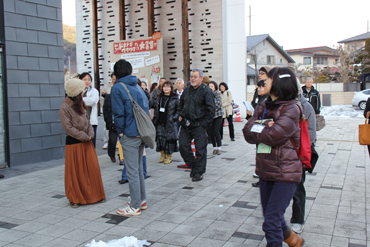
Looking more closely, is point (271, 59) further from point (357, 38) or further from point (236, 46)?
point (236, 46)

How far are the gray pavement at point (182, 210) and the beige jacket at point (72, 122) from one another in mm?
998

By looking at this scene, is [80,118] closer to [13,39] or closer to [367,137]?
[13,39]

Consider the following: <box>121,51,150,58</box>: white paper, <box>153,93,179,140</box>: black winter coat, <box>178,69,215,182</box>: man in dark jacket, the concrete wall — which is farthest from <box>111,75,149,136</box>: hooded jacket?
<box>121,51,150,58</box>: white paper

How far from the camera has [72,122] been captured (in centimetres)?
460

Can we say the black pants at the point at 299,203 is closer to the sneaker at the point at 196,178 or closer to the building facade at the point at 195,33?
the sneaker at the point at 196,178

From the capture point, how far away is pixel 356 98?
23.6 m

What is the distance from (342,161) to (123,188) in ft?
16.0

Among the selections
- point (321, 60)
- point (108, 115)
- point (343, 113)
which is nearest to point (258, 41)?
point (321, 60)

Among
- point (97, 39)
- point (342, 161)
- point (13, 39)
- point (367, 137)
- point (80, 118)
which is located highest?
point (97, 39)

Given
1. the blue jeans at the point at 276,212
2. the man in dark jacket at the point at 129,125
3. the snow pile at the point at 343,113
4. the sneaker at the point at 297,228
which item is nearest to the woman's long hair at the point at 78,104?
the man in dark jacket at the point at 129,125

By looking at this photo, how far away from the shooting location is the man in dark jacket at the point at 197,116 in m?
5.84

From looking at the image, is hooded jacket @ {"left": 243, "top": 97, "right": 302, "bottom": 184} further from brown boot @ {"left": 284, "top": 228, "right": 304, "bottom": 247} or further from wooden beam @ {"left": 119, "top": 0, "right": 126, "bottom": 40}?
wooden beam @ {"left": 119, "top": 0, "right": 126, "bottom": 40}

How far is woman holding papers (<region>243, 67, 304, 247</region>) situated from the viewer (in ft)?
8.85

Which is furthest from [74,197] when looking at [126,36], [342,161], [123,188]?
[126,36]
